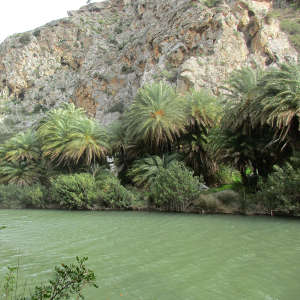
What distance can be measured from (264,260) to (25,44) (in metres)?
79.2

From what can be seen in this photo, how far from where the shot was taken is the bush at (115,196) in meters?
15.4

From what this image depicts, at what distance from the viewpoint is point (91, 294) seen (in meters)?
3.95

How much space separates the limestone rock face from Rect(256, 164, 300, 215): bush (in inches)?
197

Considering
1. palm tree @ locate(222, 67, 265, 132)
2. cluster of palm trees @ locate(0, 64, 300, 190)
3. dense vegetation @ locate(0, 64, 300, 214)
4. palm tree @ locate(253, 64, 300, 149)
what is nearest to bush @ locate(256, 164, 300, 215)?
dense vegetation @ locate(0, 64, 300, 214)

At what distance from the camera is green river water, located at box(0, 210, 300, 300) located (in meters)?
4.00

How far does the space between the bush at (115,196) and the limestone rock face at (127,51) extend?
10.8m

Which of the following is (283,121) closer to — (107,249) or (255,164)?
(255,164)

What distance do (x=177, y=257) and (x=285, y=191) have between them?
6.49 metres

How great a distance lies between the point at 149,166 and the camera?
655 inches

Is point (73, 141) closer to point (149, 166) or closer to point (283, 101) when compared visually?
point (149, 166)

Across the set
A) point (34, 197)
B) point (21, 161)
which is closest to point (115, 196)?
point (34, 197)

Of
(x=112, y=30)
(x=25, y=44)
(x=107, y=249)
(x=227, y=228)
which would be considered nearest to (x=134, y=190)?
(x=227, y=228)

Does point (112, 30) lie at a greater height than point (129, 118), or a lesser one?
greater

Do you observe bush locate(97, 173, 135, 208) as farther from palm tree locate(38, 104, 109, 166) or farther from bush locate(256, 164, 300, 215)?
bush locate(256, 164, 300, 215)
